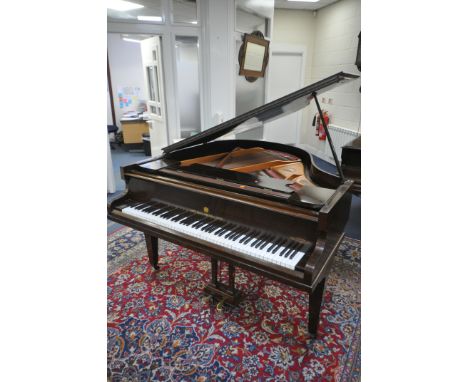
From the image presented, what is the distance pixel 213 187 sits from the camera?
1.77m

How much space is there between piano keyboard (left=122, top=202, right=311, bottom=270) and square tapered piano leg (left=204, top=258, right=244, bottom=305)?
1.39 ft

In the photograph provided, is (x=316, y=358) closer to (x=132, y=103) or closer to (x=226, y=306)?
(x=226, y=306)

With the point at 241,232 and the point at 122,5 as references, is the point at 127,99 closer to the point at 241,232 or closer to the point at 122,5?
the point at 122,5

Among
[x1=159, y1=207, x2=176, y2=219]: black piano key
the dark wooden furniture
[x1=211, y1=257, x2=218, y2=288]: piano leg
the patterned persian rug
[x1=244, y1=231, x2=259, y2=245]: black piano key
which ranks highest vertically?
the dark wooden furniture

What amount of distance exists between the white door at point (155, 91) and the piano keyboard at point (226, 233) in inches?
100

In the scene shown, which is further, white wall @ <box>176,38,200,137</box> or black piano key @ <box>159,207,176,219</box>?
white wall @ <box>176,38,200,137</box>

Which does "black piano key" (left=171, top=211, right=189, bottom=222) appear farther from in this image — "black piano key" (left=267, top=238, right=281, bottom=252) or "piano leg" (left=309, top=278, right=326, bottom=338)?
"piano leg" (left=309, top=278, right=326, bottom=338)

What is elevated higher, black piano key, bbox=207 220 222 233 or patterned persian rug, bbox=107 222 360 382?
black piano key, bbox=207 220 222 233

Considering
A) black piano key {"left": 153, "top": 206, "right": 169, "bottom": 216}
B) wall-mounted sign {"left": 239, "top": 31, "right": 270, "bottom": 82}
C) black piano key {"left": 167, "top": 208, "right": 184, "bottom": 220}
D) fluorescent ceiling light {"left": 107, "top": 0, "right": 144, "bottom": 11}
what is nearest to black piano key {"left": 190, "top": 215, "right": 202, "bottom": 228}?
black piano key {"left": 167, "top": 208, "right": 184, "bottom": 220}

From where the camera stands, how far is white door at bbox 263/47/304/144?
19.5 ft

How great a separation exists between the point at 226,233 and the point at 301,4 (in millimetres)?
5275

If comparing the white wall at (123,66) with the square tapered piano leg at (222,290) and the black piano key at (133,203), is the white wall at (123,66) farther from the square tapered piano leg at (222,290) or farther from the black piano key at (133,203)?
the square tapered piano leg at (222,290)

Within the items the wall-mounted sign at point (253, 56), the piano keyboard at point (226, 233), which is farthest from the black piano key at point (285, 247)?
the wall-mounted sign at point (253, 56)

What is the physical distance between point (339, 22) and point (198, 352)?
5470 mm
